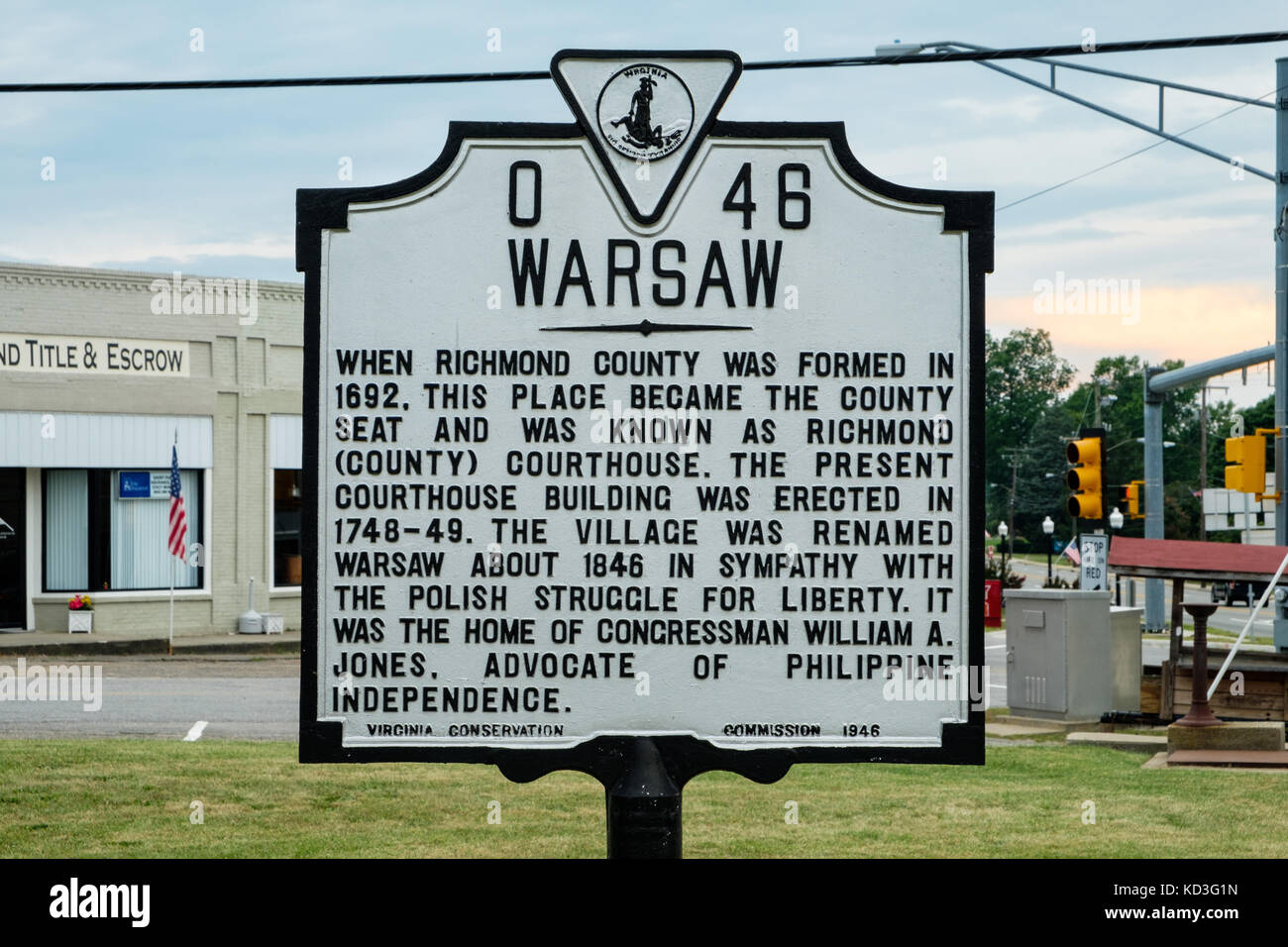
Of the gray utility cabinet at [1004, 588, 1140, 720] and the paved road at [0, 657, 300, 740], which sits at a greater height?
the gray utility cabinet at [1004, 588, 1140, 720]

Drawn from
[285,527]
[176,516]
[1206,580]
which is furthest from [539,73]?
[285,527]

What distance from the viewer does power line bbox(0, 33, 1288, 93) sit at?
392 inches

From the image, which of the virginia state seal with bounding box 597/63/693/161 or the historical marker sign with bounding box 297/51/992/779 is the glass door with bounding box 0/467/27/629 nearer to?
the historical marker sign with bounding box 297/51/992/779

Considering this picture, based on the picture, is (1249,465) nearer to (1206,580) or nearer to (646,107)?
(1206,580)

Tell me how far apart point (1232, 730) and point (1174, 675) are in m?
2.82

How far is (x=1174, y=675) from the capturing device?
15.3m

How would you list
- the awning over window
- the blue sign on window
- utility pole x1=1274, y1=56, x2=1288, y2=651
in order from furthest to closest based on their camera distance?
the blue sign on window
the awning over window
utility pole x1=1274, y1=56, x2=1288, y2=651

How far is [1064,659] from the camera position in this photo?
1573cm

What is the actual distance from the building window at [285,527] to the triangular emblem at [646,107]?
25.6m

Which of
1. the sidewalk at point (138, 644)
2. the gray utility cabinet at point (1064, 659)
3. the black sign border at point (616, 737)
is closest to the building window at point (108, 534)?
the sidewalk at point (138, 644)

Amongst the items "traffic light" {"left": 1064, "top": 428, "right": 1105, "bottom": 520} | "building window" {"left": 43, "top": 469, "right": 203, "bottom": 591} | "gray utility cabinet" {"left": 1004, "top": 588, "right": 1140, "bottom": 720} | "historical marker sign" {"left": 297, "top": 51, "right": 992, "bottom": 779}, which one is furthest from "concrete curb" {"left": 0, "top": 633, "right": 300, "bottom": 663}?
"historical marker sign" {"left": 297, "top": 51, "right": 992, "bottom": 779}

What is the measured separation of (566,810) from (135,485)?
21.2 m

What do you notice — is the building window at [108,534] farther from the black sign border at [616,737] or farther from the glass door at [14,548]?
the black sign border at [616,737]

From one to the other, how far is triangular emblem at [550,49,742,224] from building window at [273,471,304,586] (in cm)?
2558
